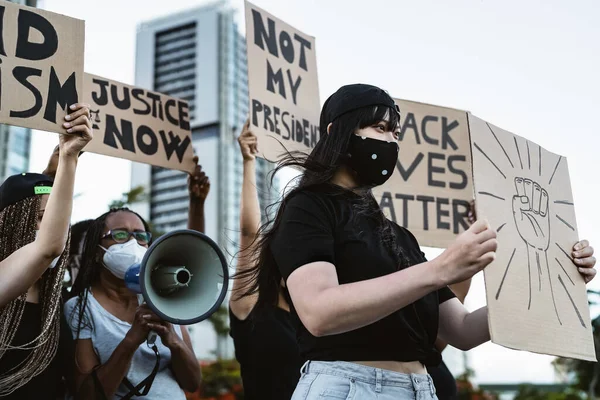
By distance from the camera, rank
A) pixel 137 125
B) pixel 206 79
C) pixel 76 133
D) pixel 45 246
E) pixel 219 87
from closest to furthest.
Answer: pixel 45 246 → pixel 76 133 → pixel 137 125 → pixel 219 87 → pixel 206 79

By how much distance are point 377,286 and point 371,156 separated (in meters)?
0.52

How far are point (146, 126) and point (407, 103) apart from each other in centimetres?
146

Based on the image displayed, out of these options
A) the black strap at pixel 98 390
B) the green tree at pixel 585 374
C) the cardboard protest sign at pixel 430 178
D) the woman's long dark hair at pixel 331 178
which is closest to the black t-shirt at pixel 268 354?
the black strap at pixel 98 390

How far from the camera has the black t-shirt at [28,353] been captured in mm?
2795

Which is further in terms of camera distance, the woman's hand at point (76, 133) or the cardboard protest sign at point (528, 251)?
the woman's hand at point (76, 133)

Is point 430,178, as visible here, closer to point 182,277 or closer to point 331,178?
point 182,277

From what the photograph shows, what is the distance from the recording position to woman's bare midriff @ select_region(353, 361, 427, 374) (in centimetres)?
197

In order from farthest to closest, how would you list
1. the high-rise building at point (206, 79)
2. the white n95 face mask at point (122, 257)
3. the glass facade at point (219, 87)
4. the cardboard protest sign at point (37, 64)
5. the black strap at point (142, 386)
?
1. the glass facade at point (219, 87)
2. the high-rise building at point (206, 79)
3. the white n95 face mask at point (122, 257)
4. the black strap at point (142, 386)
5. the cardboard protest sign at point (37, 64)

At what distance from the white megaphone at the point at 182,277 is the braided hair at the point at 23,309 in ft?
1.01

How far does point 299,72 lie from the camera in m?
4.40

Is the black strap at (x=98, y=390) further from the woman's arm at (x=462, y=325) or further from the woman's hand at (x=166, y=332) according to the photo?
the woman's arm at (x=462, y=325)

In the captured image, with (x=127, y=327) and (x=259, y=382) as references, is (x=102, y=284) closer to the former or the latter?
(x=127, y=327)

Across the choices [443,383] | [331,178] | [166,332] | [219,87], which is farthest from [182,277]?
[219,87]

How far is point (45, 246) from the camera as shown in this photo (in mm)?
2586
